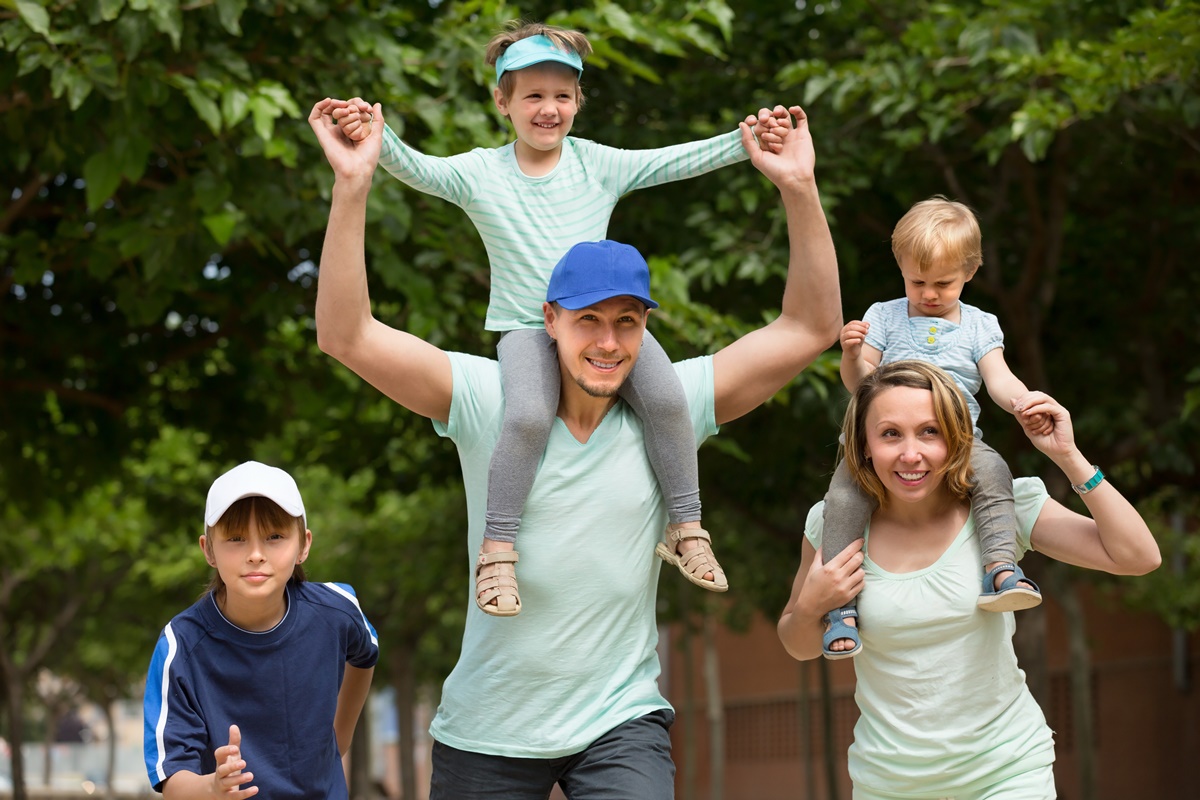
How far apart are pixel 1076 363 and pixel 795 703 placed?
19.0m

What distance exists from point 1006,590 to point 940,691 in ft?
0.92

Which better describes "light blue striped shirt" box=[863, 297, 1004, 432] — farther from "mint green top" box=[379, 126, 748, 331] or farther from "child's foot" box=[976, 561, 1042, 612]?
"mint green top" box=[379, 126, 748, 331]

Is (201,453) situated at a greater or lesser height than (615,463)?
greater

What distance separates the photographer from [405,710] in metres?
24.2

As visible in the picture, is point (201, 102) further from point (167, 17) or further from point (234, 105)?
point (167, 17)

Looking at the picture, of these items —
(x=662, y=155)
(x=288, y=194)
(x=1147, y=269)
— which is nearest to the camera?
(x=662, y=155)

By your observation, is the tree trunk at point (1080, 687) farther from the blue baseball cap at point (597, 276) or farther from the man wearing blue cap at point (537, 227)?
the blue baseball cap at point (597, 276)

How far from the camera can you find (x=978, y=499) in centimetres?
345

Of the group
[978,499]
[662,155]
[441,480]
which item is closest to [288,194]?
[662,155]

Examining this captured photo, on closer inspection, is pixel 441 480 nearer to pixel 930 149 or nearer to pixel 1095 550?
pixel 930 149

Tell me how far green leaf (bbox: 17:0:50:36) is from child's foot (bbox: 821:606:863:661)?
3891 millimetres

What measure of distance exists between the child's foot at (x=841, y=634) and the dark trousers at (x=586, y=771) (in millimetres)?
396

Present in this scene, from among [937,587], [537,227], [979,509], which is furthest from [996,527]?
[537,227]

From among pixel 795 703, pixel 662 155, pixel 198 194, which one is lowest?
pixel 795 703
